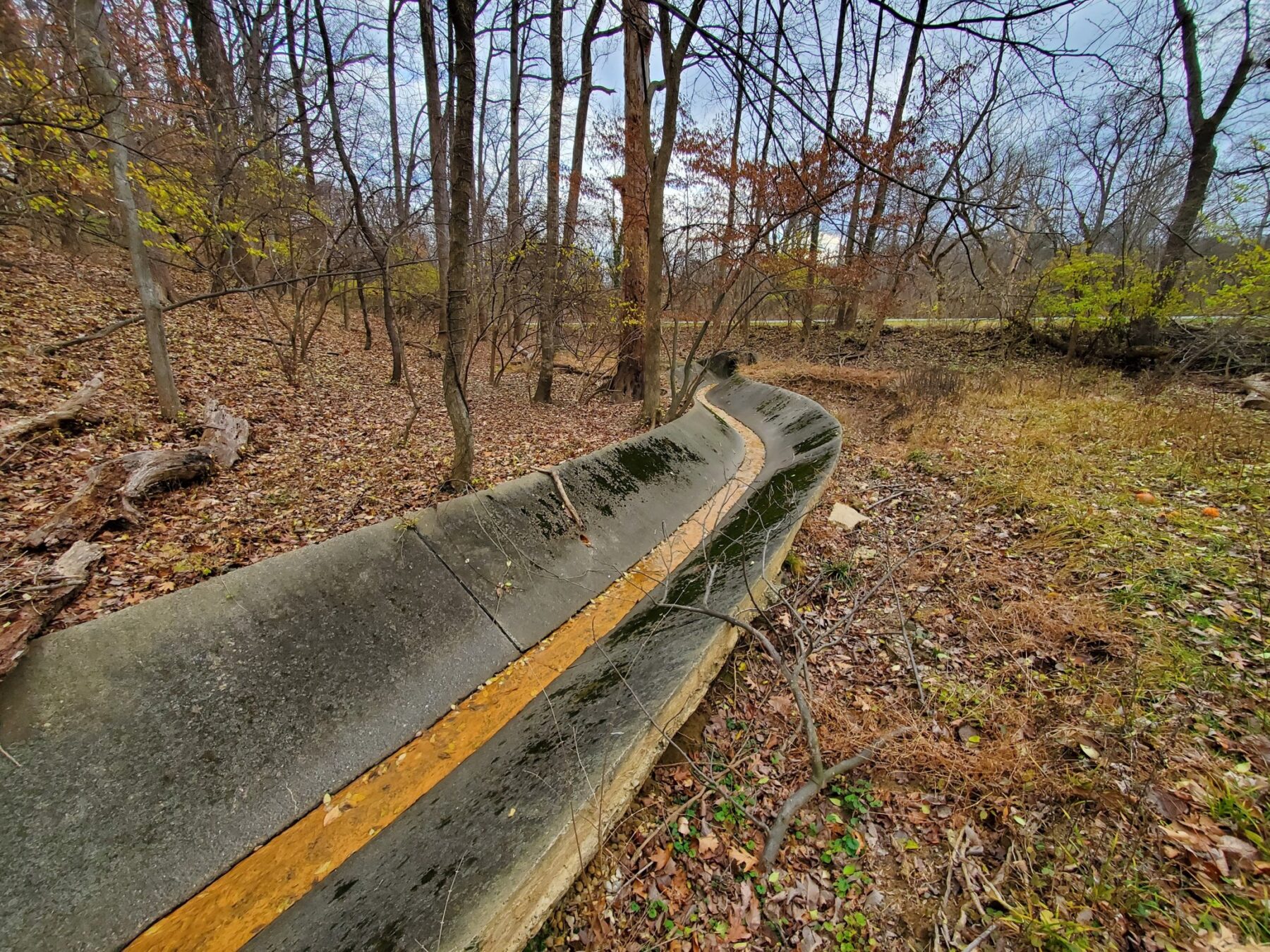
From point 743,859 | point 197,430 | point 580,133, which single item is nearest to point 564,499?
point 743,859

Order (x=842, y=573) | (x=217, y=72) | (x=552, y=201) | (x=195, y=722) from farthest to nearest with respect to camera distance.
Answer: (x=217, y=72) → (x=552, y=201) → (x=842, y=573) → (x=195, y=722)

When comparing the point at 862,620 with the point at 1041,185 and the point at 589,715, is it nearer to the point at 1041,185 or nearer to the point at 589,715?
the point at 589,715

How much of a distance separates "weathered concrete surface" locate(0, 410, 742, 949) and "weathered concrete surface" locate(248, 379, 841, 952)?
644 millimetres

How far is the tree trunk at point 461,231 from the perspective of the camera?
4164mm

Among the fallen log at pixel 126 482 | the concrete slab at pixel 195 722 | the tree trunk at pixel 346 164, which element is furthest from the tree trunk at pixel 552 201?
the concrete slab at pixel 195 722

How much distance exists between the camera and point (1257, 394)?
712 cm

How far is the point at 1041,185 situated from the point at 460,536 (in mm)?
27717

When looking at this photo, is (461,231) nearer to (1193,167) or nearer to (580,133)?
(580,133)

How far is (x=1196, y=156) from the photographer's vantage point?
9844mm

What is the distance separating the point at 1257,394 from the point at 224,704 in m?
13.4

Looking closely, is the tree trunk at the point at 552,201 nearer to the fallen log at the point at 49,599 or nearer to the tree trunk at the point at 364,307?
the tree trunk at the point at 364,307

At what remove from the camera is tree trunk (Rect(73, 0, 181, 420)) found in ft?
14.5

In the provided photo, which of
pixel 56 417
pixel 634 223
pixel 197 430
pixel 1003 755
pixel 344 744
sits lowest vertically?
pixel 344 744

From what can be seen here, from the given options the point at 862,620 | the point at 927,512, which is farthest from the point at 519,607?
the point at 927,512
